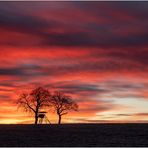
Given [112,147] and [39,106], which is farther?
[39,106]

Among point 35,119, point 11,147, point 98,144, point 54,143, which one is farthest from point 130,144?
point 35,119

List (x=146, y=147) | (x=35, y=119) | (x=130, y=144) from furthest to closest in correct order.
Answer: (x=35, y=119) → (x=130, y=144) → (x=146, y=147)

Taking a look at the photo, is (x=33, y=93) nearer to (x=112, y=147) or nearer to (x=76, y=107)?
(x=76, y=107)

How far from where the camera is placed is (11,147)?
4328 cm

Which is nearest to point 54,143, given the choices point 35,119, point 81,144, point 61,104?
point 81,144

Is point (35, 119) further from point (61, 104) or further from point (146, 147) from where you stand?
point (146, 147)

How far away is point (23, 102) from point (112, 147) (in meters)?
70.9

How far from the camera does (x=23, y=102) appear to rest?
4454 inches

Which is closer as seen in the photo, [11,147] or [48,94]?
[11,147]

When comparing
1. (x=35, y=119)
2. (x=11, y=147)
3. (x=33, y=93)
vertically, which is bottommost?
(x=11, y=147)

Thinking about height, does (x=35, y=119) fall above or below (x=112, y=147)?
above

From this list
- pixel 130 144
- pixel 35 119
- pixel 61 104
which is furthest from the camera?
pixel 61 104

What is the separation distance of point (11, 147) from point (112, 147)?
1001cm

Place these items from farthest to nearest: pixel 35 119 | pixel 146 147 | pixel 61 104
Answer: pixel 61 104
pixel 35 119
pixel 146 147
